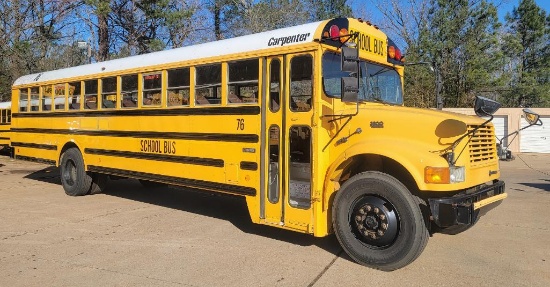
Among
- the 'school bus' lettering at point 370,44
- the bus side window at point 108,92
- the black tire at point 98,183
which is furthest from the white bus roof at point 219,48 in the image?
the black tire at point 98,183

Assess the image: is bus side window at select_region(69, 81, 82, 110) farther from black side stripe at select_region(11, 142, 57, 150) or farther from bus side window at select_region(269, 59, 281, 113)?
bus side window at select_region(269, 59, 281, 113)

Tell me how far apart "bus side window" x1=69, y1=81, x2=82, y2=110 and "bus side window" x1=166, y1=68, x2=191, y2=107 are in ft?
8.59

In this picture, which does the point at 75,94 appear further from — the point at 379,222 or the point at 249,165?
the point at 379,222

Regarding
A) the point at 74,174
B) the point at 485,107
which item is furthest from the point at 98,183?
the point at 485,107

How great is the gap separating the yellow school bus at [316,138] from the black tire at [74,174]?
1.42m

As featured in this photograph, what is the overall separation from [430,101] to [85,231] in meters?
21.9

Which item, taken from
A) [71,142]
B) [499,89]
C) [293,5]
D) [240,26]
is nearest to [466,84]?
[499,89]

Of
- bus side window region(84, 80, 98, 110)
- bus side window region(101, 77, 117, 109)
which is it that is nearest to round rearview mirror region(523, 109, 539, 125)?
bus side window region(101, 77, 117, 109)

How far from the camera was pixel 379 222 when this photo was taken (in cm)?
442

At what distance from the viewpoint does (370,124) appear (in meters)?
4.62

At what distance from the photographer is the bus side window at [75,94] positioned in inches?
323

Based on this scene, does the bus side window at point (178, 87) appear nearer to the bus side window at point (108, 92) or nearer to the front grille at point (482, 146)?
the bus side window at point (108, 92)

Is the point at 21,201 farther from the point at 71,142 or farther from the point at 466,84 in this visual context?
the point at 466,84

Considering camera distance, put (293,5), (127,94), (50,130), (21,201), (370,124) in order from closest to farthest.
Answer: (370,124) → (127,94) → (21,201) → (50,130) → (293,5)
